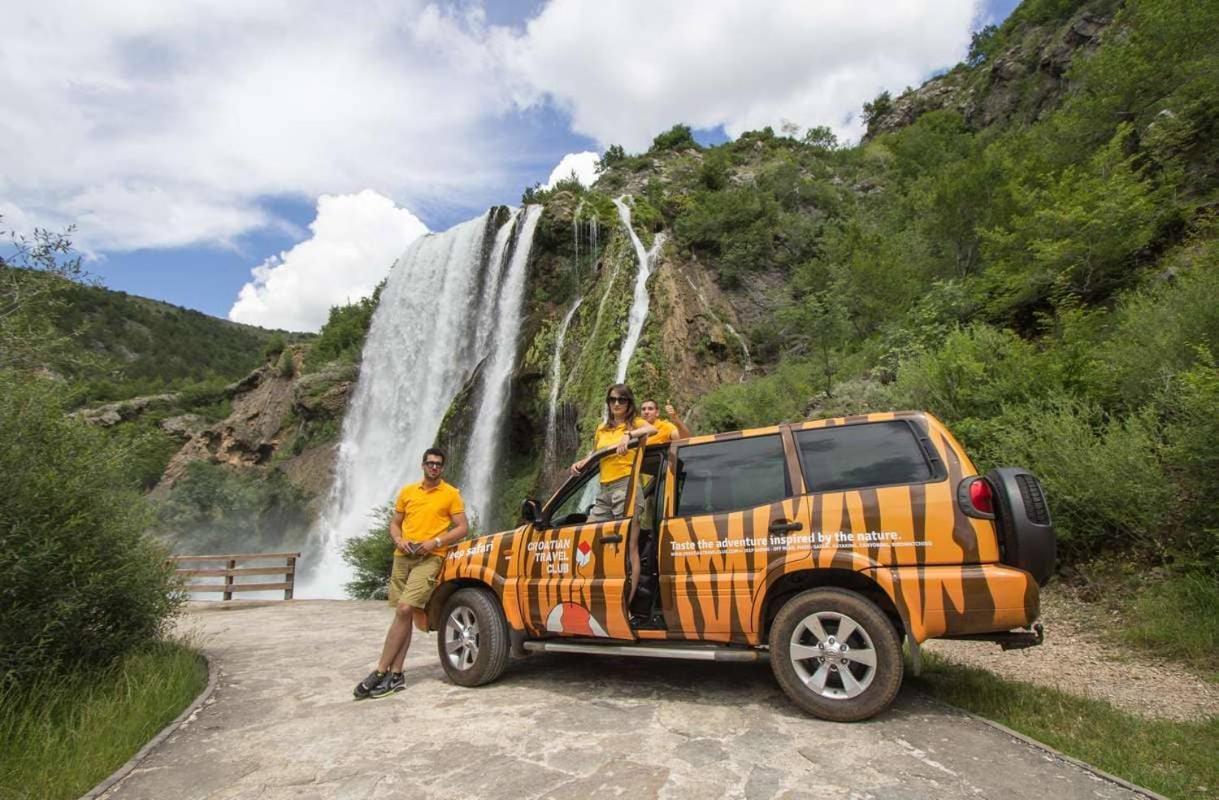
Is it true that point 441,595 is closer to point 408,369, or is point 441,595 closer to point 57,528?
point 57,528

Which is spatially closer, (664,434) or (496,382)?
(664,434)

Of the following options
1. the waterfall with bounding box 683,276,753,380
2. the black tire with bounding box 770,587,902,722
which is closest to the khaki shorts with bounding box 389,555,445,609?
the black tire with bounding box 770,587,902,722

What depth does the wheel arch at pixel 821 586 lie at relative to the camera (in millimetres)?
3908

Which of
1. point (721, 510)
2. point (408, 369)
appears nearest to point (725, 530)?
point (721, 510)

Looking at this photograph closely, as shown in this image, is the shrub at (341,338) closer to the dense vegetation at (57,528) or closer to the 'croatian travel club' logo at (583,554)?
the dense vegetation at (57,528)

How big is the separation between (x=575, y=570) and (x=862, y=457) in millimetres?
2293

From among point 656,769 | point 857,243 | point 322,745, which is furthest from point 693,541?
point 857,243

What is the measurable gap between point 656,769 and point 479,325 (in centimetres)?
2433

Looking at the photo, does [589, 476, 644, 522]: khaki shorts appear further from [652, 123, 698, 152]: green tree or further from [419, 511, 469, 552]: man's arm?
[652, 123, 698, 152]: green tree

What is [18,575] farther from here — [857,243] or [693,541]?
[857,243]

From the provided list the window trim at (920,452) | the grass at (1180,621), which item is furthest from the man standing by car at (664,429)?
the grass at (1180,621)

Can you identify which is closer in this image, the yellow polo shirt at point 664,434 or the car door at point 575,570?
the car door at point 575,570

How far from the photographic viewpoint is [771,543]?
407cm

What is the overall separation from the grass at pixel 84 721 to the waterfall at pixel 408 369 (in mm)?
18426
